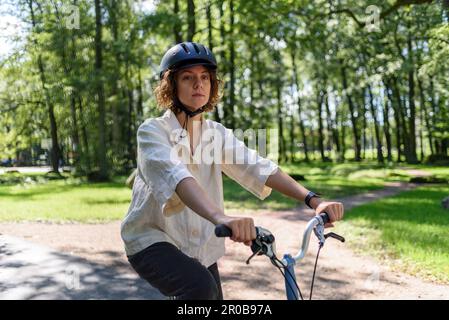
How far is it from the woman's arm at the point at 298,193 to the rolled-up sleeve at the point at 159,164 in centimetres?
54

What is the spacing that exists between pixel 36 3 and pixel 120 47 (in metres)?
4.52

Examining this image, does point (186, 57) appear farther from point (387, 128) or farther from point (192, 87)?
point (387, 128)

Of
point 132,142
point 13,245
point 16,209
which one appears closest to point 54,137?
point 132,142

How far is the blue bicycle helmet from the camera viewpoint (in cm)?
251

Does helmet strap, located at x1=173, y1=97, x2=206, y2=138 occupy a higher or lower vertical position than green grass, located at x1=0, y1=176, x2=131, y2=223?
higher

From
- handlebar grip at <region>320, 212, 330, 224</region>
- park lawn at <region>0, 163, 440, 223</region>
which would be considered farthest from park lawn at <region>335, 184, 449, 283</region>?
handlebar grip at <region>320, 212, 330, 224</region>

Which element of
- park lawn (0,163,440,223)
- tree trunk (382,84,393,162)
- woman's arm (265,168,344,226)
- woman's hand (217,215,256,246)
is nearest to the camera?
woman's hand (217,215,256,246)

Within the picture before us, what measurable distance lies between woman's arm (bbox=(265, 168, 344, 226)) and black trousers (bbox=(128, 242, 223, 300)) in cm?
58

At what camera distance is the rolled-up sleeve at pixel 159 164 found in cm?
216

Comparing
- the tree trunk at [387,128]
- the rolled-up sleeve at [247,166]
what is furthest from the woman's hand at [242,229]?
the tree trunk at [387,128]

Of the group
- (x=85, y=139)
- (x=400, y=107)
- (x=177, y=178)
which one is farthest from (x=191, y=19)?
(x=400, y=107)

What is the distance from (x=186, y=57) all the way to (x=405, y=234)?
7203mm

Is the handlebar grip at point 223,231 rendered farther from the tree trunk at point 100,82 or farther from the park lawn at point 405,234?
the tree trunk at point 100,82

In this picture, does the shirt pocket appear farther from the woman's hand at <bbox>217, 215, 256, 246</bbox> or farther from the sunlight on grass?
the sunlight on grass
